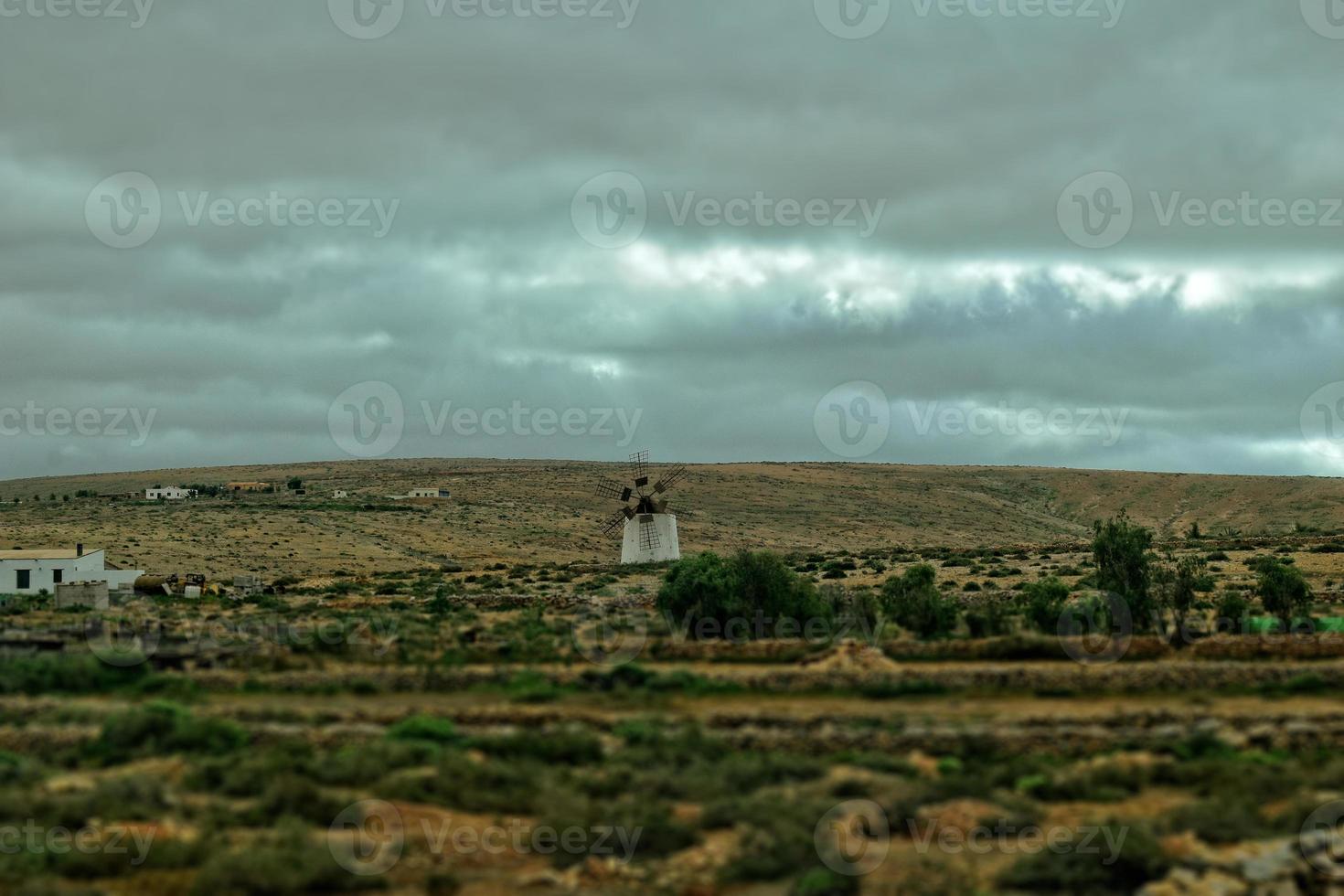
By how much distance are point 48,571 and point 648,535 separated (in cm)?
3135

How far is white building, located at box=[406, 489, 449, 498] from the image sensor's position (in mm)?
123238

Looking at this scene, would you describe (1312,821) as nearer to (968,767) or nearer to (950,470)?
(968,767)

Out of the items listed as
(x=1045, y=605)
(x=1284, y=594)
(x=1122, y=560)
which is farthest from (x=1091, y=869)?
(x=1122, y=560)

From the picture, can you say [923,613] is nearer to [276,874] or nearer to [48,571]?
[276,874]

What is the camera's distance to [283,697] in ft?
89.1

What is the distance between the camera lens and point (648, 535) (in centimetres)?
7481

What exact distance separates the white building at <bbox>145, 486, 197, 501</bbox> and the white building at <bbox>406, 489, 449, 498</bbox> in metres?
19.9

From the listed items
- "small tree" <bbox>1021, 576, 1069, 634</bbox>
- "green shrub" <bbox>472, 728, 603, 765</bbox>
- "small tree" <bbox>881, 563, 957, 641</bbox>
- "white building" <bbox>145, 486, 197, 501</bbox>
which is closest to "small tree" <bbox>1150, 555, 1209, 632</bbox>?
"small tree" <bbox>1021, 576, 1069, 634</bbox>

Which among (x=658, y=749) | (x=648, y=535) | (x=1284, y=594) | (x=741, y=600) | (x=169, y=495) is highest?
(x=169, y=495)

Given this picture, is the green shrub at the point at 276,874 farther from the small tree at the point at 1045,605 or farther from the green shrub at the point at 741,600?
the small tree at the point at 1045,605

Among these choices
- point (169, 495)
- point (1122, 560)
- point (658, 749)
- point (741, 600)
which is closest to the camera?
point (658, 749)

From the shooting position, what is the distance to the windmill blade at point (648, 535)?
74.4 meters

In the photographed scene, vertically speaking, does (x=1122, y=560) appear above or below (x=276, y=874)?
above

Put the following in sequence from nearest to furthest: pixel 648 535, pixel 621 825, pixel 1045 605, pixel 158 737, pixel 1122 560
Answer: pixel 621 825
pixel 158 737
pixel 1045 605
pixel 1122 560
pixel 648 535
